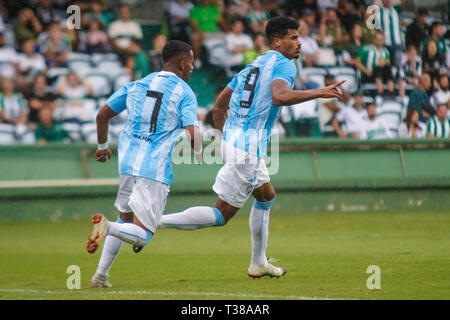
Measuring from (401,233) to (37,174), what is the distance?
660 cm

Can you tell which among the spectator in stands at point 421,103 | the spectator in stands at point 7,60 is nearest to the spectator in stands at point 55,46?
the spectator in stands at point 7,60

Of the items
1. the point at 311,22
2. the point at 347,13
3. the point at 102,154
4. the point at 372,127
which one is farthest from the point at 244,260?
the point at 347,13

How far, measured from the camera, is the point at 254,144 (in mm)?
8383

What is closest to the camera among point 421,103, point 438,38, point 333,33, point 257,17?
point 421,103

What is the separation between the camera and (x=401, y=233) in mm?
12727

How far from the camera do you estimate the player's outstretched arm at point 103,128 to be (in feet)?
26.2

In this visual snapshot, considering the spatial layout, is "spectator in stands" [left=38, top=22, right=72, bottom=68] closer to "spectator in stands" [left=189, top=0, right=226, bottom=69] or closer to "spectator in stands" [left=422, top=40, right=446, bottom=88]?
"spectator in stands" [left=189, top=0, right=226, bottom=69]

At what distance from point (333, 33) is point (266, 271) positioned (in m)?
11.7

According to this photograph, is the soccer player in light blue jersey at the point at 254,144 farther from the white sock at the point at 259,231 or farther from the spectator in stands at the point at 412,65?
the spectator in stands at the point at 412,65

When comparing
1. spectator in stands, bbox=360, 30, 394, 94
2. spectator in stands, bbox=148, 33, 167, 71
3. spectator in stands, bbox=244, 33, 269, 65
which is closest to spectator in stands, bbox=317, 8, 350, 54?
spectator in stands, bbox=360, 30, 394, 94

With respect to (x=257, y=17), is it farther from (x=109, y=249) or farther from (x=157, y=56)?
(x=109, y=249)

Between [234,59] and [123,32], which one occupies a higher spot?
[123,32]

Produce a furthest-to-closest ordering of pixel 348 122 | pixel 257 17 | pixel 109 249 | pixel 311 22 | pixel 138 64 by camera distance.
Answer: pixel 311 22
pixel 257 17
pixel 348 122
pixel 138 64
pixel 109 249

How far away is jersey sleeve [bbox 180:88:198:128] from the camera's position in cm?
760
